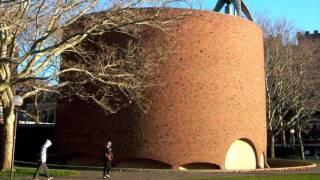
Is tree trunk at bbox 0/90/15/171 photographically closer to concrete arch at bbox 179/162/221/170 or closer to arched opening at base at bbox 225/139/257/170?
concrete arch at bbox 179/162/221/170

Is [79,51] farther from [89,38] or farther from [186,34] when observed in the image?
[186,34]

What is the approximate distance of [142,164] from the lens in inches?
1110

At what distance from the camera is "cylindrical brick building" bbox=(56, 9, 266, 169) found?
91.1 feet

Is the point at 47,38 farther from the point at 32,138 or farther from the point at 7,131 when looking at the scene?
the point at 32,138

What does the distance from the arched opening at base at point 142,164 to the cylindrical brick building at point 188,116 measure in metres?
0.06

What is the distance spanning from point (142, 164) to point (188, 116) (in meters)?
3.75

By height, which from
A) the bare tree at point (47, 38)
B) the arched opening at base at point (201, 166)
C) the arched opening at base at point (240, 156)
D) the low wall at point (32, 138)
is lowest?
the arched opening at base at point (201, 166)

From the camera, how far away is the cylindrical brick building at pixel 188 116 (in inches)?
1093

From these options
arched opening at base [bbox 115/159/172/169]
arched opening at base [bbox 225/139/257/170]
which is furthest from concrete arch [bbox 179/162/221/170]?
arched opening at base [bbox 115/159/172/169]

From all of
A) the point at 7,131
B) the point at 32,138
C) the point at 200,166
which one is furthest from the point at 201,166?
the point at 32,138

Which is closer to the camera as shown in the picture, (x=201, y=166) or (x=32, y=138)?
(x=201, y=166)

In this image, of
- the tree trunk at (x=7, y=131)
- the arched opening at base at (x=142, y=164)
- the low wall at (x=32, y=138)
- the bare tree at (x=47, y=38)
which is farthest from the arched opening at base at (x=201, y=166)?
the low wall at (x=32, y=138)

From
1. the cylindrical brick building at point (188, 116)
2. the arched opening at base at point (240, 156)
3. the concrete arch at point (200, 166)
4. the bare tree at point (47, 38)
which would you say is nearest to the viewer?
the bare tree at point (47, 38)

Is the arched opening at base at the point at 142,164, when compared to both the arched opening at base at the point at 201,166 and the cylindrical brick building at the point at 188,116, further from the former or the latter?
the arched opening at base at the point at 201,166
